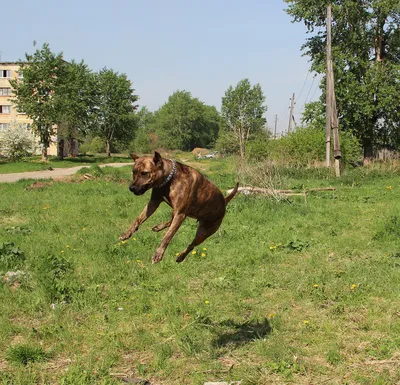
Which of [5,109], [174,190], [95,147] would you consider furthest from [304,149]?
[95,147]

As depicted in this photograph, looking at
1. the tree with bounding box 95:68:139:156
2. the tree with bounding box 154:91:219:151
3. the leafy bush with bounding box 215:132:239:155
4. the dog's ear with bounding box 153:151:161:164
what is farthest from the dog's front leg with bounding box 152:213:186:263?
the tree with bounding box 154:91:219:151

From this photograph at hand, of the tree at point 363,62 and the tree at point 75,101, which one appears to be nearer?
the tree at point 363,62

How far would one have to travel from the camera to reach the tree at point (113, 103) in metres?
58.7

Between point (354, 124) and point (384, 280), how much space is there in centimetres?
2846

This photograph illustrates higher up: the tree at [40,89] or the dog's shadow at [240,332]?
the tree at [40,89]

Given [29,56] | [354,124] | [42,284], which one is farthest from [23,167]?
[42,284]

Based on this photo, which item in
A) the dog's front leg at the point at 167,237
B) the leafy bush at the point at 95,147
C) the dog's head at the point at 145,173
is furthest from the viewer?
the leafy bush at the point at 95,147

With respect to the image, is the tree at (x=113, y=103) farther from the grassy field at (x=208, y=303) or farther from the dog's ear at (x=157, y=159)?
the dog's ear at (x=157, y=159)

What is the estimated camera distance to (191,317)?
22.9 feet

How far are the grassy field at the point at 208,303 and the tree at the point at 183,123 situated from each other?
287ft

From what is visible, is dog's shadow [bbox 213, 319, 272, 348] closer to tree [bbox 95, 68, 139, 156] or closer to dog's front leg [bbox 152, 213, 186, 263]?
dog's front leg [bbox 152, 213, 186, 263]

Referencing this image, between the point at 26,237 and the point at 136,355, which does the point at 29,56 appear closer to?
the point at 26,237

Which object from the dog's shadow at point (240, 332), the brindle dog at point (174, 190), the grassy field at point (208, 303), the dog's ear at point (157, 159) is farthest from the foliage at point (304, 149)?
the dog's ear at point (157, 159)

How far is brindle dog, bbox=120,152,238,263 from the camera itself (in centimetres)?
356
